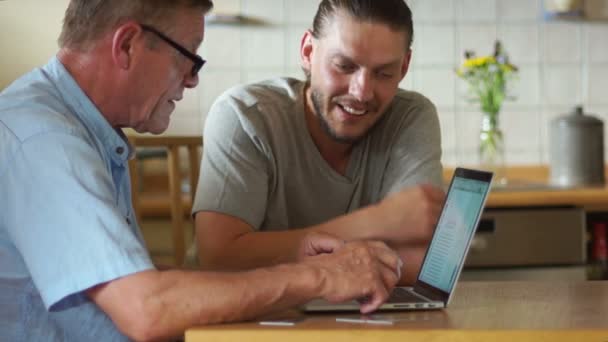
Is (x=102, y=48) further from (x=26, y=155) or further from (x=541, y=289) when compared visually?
(x=541, y=289)

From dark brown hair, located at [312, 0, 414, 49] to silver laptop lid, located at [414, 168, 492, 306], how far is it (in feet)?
1.79

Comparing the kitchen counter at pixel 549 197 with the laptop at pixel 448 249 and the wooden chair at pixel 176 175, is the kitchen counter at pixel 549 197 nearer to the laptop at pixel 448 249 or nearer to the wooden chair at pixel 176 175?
the wooden chair at pixel 176 175

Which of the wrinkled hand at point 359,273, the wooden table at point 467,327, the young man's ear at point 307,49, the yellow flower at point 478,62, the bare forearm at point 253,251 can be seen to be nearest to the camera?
the wooden table at point 467,327

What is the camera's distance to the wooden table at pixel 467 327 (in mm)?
1099

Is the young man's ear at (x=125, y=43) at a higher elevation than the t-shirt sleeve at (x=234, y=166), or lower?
higher

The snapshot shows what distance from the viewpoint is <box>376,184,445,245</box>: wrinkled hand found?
1.72 meters

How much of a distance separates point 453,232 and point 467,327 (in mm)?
252

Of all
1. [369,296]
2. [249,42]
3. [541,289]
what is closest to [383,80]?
[541,289]

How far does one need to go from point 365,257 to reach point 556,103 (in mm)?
2204

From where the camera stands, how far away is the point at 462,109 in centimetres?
328

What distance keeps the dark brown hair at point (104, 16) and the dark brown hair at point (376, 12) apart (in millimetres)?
556

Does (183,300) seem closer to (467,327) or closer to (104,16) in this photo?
(467,327)

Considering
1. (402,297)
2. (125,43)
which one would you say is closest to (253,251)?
(402,297)

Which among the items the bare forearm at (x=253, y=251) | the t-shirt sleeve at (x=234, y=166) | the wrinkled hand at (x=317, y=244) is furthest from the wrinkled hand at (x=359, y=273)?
the t-shirt sleeve at (x=234, y=166)
